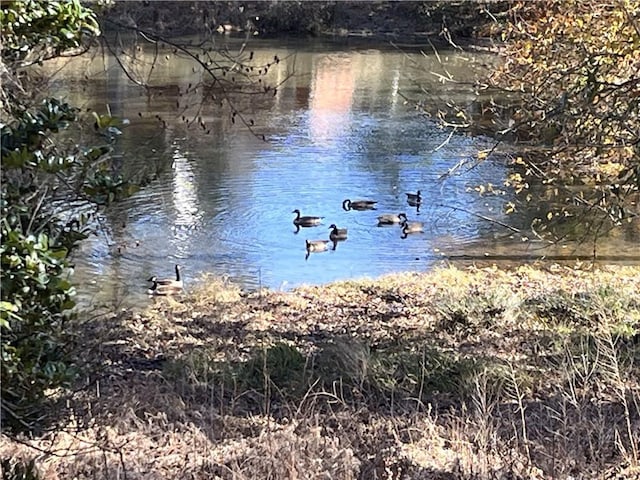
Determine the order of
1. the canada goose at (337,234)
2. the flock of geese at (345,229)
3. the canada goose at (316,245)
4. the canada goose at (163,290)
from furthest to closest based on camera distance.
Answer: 1. the canada goose at (337,234)
2. the flock of geese at (345,229)
3. the canada goose at (316,245)
4. the canada goose at (163,290)

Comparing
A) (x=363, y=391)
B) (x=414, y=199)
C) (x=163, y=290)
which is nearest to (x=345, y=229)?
(x=414, y=199)

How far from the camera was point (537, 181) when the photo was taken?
1380cm

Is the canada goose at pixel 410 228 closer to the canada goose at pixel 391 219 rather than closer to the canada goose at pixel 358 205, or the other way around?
the canada goose at pixel 391 219

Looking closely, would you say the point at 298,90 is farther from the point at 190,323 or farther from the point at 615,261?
the point at 190,323

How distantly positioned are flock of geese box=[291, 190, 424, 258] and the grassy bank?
9.25 ft

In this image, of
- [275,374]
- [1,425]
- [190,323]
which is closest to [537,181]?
[190,323]

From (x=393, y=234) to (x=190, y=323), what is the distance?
484 cm

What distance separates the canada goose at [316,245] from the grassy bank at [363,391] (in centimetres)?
270

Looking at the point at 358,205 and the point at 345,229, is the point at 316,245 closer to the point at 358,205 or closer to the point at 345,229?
the point at 345,229

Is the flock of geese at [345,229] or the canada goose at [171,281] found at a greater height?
the flock of geese at [345,229]

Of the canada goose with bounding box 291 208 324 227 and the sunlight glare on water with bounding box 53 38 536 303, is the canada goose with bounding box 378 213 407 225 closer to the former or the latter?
the sunlight glare on water with bounding box 53 38 536 303

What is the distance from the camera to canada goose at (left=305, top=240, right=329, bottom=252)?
36.0 feet

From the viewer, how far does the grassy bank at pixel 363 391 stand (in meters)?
3.89

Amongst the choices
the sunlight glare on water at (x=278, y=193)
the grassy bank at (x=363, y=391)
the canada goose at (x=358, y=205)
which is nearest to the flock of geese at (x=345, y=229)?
the canada goose at (x=358, y=205)
